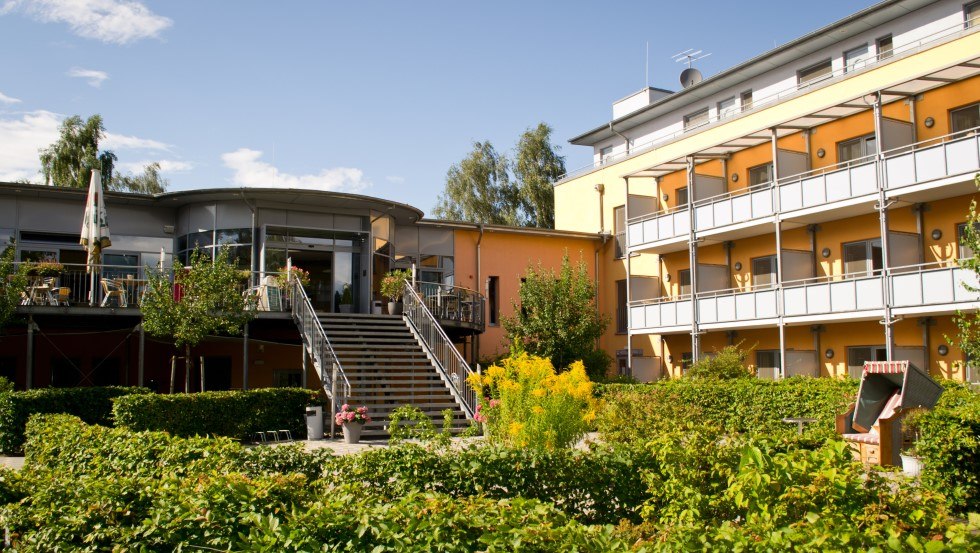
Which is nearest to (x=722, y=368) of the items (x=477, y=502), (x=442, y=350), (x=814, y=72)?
(x=442, y=350)

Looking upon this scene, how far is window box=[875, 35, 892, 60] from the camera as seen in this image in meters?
23.7

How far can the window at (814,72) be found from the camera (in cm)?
2550

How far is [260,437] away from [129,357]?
25.6 ft

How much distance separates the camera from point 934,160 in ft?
63.0

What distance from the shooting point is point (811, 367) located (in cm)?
2328

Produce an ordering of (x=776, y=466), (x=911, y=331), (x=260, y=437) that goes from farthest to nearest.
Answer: (x=911, y=331) → (x=260, y=437) → (x=776, y=466)

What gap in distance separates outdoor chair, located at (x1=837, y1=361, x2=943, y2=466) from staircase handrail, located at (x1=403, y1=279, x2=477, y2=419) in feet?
26.3

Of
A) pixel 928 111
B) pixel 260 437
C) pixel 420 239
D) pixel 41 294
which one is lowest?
pixel 260 437

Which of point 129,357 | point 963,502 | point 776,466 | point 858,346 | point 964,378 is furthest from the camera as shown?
point 129,357

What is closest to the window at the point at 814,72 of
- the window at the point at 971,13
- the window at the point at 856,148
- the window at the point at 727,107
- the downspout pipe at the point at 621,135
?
the window at the point at 727,107

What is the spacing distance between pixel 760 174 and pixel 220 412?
16975 mm

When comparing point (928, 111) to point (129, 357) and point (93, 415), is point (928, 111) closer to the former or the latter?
point (93, 415)

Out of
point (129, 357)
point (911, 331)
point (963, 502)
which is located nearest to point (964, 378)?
point (911, 331)

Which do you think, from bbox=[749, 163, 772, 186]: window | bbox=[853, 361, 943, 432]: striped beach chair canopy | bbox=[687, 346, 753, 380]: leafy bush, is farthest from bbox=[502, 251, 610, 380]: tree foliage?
bbox=[853, 361, 943, 432]: striped beach chair canopy
